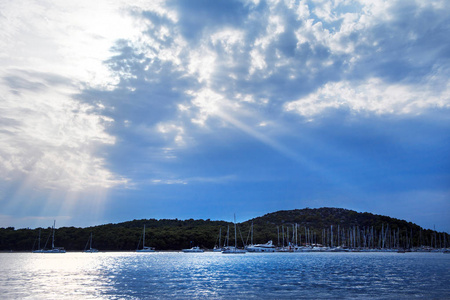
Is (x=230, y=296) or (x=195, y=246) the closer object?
(x=230, y=296)

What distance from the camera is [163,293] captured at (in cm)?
4247

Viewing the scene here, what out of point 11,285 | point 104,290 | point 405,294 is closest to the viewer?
point 405,294

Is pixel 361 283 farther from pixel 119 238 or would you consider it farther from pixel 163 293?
pixel 119 238

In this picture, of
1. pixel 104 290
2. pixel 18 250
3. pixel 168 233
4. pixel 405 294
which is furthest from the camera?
pixel 168 233

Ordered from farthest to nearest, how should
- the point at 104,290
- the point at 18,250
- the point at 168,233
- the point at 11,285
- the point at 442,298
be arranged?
the point at 168,233
the point at 18,250
the point at 11,285
the point at 104,290
the point at 442,298

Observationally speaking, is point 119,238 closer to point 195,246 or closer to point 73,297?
point 195,246

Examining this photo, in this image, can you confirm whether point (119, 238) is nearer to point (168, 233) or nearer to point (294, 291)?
point (168, 233)

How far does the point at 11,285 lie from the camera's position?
49.0 metres

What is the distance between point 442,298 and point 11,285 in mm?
47768

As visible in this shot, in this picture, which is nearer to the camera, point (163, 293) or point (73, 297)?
point (73, 297)

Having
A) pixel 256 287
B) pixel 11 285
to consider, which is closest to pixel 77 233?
pixel 11 285

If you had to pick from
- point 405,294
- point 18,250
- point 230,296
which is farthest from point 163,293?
point 18,250

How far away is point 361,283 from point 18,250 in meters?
175

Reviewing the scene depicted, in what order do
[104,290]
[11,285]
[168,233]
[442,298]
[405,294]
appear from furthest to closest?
[168,233] < [11,285] < [104,290] < [405,294] < [442,298]
